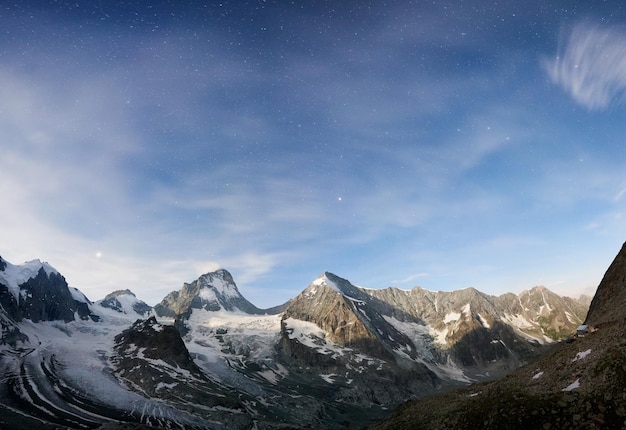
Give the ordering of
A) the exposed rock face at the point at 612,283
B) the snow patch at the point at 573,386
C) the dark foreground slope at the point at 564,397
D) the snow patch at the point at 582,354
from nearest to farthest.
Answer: the dark foreground slope at the point at 564,397 < the snow patch at the point at 573,386 < the snow patch at the point at 582,354 < the exposed rock face at the point at 612,283

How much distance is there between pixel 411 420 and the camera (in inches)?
1722

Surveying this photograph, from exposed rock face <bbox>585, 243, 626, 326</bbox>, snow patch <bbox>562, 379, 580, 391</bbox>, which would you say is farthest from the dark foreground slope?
exposed rock face <bbox>585, 243, 626, 326</bbox>

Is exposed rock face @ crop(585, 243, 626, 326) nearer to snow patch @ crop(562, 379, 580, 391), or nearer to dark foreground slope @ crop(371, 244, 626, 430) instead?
dark foreground slope @ crop(371, 244, 626, 430)

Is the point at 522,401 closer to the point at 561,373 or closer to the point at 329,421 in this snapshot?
Result: the point at 561,373

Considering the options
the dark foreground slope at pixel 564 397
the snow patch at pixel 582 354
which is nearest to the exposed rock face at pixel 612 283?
the dark foreground slope at pixel 564 397

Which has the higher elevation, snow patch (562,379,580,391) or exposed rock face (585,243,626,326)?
exposed rock face (585,243,626,326)

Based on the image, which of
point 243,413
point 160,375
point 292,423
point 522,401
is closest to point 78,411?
point 160,375

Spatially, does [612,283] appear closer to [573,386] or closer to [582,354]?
[582,354]

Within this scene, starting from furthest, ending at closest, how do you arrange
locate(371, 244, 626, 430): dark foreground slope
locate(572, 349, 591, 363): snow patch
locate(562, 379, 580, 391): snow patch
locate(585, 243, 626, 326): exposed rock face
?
1. locate(585, 243, 626, 326): exposed rock face
2. locate(572, 349, 591, 363): snow patch
3. locate(562, 379, 580, 391): snow patch
4. locate(371, 244, 626, 430): dark foreground slope

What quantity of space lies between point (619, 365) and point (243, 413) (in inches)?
6328

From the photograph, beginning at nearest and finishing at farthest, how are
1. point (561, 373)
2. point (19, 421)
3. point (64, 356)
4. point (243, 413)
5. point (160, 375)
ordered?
1. point (561, 373)
2. point (19, 421)
3. point (243, 413)
4. point (160, 375)
5. point (64, 356)

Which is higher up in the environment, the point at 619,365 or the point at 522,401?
the point at 619,365

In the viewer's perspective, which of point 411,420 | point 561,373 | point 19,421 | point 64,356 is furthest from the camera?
point 64,356

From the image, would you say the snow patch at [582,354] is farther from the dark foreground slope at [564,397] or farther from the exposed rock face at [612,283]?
the exposed rock face at [612,283]
